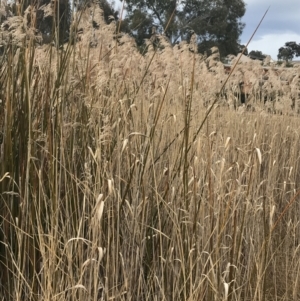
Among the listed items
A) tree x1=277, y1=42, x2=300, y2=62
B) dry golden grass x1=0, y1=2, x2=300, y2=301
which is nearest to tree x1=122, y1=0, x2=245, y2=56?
tree x1=277, y1=42, x2=300, y2=62

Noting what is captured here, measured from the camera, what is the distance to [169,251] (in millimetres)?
1409

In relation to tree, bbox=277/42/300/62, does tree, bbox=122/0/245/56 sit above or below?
above

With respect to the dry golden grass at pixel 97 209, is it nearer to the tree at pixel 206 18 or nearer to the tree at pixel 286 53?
the tree at pixel 286 53

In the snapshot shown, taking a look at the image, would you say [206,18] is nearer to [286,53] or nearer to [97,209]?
[286,53]

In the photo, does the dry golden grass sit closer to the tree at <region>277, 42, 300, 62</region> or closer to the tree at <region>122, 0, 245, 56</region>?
the tree at <region>277, 42, 300, 62</region>

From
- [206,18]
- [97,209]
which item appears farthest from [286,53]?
[206,18]

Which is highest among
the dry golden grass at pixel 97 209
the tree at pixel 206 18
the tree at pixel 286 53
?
the tree at pixel 206 18

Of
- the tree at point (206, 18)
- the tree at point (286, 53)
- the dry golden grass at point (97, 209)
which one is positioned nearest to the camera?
the dry golden grass at point (97, 209)

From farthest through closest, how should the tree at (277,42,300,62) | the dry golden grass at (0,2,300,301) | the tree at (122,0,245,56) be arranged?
the tree at (122,0,245,56)
the tree at (277,42,300,62)
the dry golden grass at (0,2,300,301)

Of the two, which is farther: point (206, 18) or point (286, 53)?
point (206, 18)

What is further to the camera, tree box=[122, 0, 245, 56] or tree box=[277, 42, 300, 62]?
tree box=[122, 0, 245, 56]

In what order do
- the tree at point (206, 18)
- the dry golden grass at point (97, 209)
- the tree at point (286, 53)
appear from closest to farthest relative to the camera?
1. the dry golden grass at point (97, 209)
2. the tree at point (286, 53)
3. the tree at point (206, 18)

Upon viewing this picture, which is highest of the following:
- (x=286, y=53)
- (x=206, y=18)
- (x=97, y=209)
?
(x=206, y=18)

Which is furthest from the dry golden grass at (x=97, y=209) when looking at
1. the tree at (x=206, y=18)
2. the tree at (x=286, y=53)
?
the tree at (x=206, y=18)
